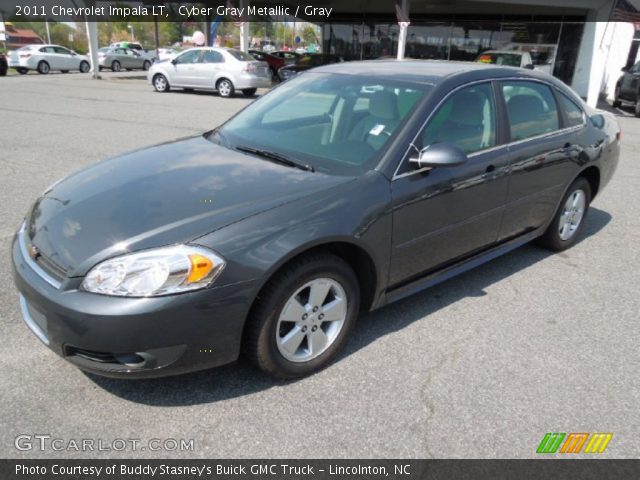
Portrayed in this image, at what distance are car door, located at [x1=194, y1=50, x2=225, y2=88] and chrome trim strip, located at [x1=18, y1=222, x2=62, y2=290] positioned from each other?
15.5 metres

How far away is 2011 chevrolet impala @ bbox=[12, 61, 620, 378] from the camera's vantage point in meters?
2.28

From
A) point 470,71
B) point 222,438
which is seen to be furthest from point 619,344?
point 222,438

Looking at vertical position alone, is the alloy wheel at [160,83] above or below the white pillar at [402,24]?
below

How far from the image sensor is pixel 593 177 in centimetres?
476

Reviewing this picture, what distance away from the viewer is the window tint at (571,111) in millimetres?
4324

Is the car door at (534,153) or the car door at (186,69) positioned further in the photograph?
the car door at (186,69)

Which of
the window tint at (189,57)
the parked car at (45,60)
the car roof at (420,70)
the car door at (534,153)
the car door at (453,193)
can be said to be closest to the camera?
the car door at (453,193)

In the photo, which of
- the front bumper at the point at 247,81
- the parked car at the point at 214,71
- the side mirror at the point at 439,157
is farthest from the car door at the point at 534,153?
the parked car at the point at 214,71

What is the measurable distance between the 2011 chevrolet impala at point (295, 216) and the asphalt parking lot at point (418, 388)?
0.87 ft

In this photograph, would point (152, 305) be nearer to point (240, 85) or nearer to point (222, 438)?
point (222, 438)

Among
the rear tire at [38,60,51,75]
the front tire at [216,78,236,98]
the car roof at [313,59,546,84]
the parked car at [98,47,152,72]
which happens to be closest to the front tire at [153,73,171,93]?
the front tire at [216,78,236,98]

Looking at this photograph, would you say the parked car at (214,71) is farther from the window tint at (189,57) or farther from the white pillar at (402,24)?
the white pillar at (402,24)

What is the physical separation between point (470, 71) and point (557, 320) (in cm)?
181

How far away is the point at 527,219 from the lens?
4.04 m
